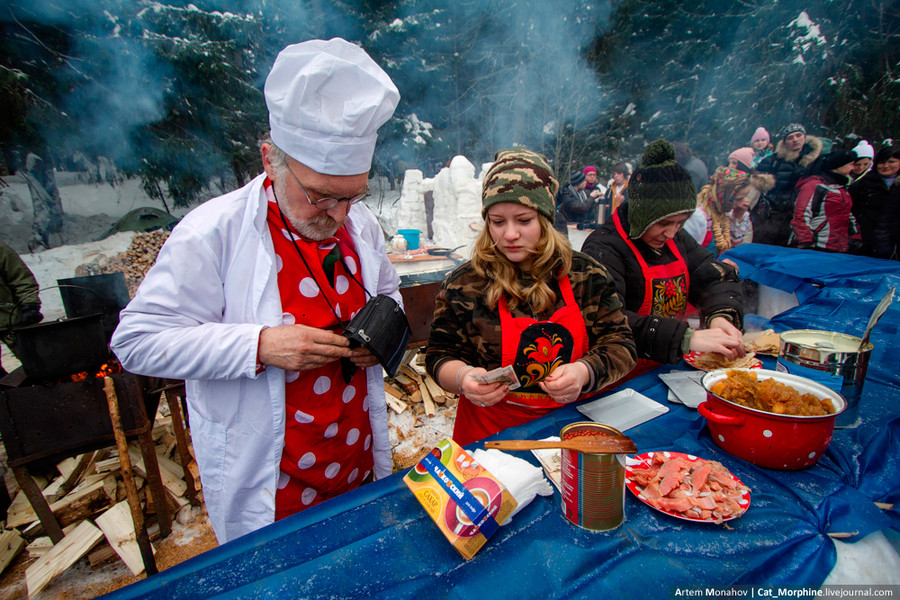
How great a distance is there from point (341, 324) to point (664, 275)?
1811mm

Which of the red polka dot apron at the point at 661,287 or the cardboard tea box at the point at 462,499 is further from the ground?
the red polka dot apron at the point at 661,287

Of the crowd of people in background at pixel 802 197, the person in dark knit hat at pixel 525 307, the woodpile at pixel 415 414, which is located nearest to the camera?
the person in dark knit hat at pixel 525 307

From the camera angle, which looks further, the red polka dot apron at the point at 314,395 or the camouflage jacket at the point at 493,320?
the camouflage jacket at the point at 493,320

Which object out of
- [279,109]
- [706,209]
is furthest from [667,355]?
[706,209]

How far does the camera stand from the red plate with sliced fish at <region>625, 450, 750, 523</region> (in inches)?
41.6

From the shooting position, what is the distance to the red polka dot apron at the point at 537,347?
5.53ft

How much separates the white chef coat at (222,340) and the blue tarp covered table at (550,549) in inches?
15.5

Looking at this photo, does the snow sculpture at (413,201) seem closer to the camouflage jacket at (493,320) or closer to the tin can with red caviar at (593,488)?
the camouflage jacket at (493,320)

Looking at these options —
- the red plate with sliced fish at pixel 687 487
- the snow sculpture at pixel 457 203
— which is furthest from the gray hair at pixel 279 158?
the snow sculpture at pixel 457 203

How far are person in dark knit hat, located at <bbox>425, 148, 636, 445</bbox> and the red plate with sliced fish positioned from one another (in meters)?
0.38

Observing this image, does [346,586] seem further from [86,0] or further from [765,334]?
[86,0]

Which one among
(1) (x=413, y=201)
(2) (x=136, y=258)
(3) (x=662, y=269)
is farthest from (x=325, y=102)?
(1) (x=413, y=201)

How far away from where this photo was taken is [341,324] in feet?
5.02

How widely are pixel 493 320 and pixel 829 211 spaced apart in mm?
7089
